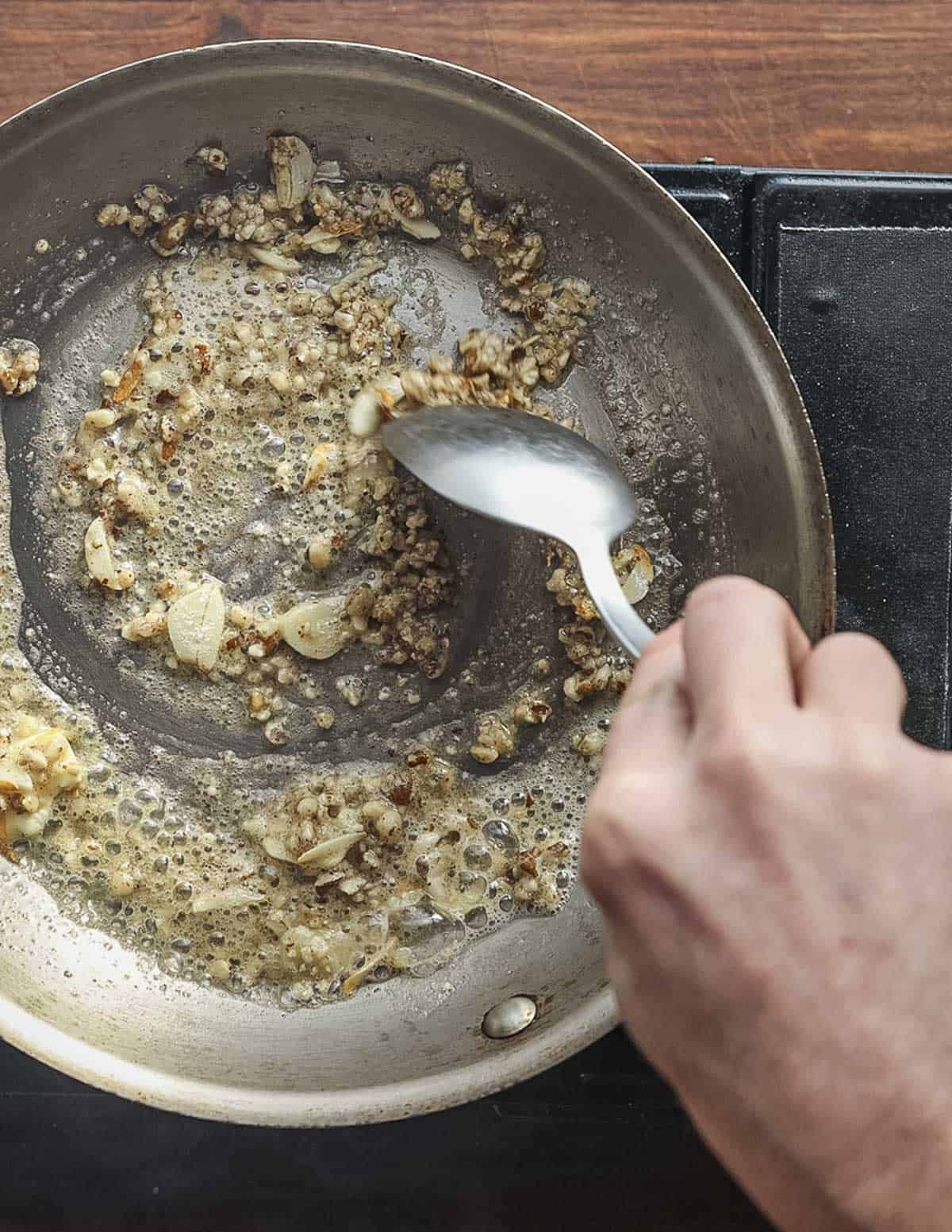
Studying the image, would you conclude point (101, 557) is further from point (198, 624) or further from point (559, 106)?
point (559, 106)

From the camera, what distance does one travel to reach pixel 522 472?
1.93 feet

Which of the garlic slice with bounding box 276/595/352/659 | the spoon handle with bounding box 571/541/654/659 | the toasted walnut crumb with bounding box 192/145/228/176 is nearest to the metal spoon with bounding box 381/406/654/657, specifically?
the spoon handle with bounding box 571/541/654/659

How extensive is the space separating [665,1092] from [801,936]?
0.41 metres

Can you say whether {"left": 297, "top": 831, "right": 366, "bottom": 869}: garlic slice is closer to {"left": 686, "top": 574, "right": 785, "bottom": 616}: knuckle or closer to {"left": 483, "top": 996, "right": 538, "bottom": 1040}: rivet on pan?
{"left": 483, "top": 996, "right": 538, "bottom": 1040}: rivet on pan

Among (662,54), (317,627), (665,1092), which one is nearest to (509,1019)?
(665,1092)

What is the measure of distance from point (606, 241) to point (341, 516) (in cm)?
24

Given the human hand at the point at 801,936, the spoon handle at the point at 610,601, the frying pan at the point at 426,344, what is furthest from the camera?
the frying pan at the point at 426,344

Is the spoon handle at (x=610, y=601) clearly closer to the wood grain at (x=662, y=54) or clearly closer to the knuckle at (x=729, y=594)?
the knuckle at (x=729, y=594)

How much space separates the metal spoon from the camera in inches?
22.5

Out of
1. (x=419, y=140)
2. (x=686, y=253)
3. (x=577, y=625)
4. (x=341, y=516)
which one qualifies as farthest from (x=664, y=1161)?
(x=419, y=140)

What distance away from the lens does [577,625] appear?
68 cm

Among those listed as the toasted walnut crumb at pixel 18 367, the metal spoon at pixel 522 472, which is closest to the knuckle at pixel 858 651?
the metal spoon at pixel 522 472

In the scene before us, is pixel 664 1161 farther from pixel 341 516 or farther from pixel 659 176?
pixel 659 176

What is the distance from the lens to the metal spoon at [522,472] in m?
0.57
